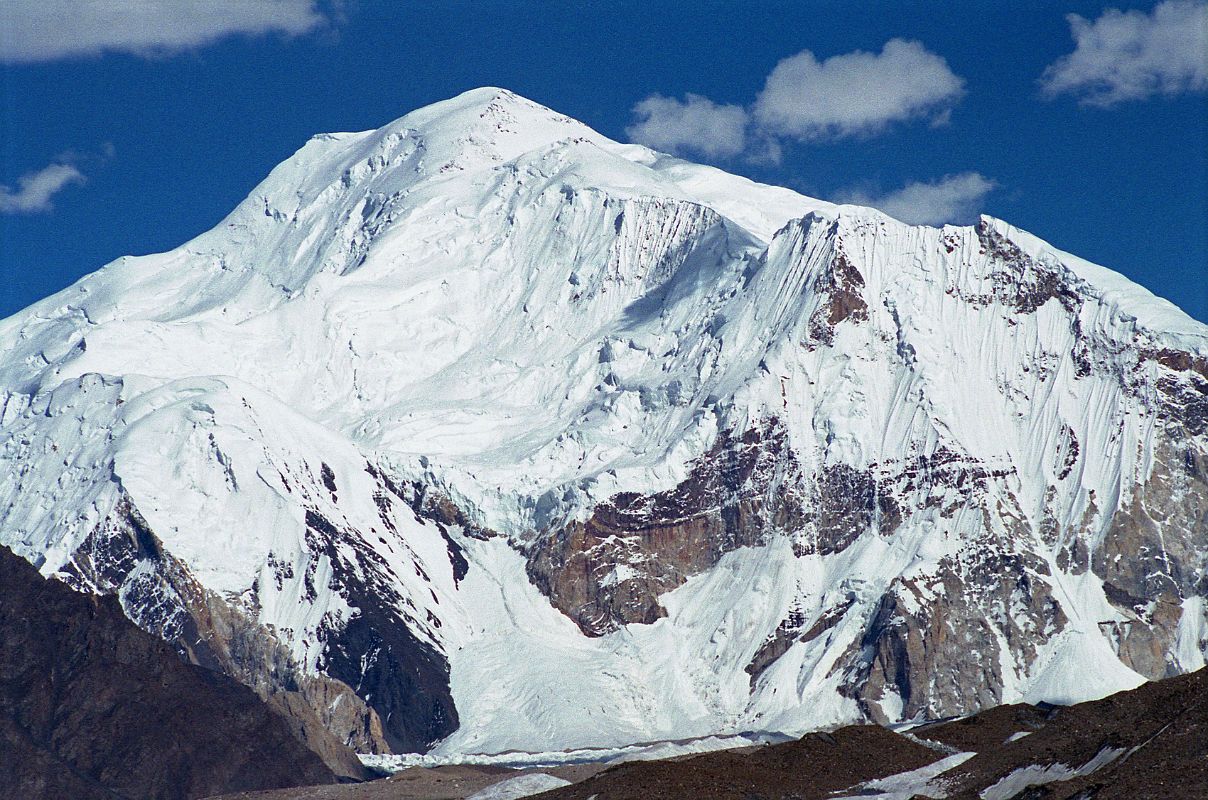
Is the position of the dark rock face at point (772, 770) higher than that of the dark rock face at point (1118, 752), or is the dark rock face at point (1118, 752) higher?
the dark rock face at point (772, 770)

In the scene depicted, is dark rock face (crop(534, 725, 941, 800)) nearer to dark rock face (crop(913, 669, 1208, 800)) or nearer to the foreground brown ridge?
the foreground brown ridge

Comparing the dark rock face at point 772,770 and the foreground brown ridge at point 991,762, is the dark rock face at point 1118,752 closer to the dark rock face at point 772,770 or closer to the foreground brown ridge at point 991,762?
the foreground brown ridge at point 991,762

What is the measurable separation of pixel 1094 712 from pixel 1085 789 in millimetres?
25037

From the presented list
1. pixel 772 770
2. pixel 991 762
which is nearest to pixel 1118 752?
pixel 991 762

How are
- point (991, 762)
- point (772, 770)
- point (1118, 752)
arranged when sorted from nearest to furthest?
point (1118, 752) < point (991, 762) < point (772, 770)

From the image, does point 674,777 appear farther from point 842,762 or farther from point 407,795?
point 407,795

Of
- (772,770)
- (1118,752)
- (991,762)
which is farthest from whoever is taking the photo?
(772,770)

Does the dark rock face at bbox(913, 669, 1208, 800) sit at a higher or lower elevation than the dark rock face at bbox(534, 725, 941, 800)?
lower

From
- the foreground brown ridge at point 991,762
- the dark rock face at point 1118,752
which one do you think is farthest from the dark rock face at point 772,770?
the dark rock face at point 1118,752

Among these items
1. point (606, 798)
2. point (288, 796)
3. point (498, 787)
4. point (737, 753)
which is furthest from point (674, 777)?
point (288, 796)

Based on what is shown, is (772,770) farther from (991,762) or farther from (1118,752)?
(1118,752)

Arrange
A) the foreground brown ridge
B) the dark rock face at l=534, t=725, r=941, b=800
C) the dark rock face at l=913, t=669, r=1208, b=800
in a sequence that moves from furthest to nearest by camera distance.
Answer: the dark rock face at l=534, t=725, r=941, b=800, the foreground brown ridge, the dark rock face at l=913, t=669, r=1208, b=800

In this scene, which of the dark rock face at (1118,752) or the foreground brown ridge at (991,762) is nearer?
the dark rock face at (1118,752)

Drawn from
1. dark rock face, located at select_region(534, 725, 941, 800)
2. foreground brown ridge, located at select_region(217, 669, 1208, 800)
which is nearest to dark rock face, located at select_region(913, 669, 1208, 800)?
foreground brown ridge, located at select_region(217, 669, 1208, 800)
